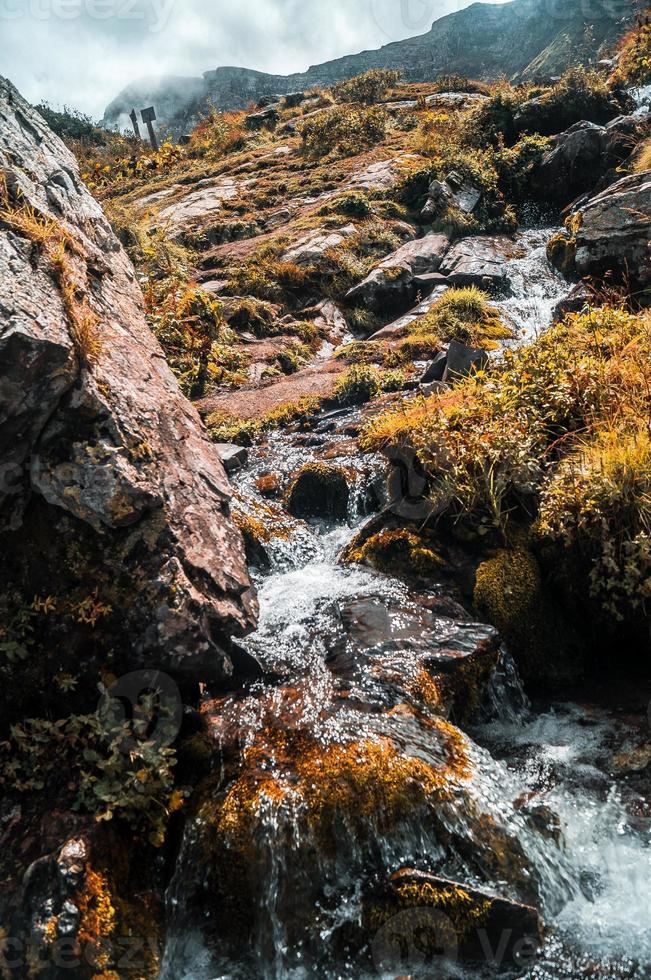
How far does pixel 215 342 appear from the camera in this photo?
1145cm

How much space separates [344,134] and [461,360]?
21535mm

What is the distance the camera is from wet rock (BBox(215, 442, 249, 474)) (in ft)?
25.7

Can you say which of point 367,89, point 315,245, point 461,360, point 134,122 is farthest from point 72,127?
point 461,360

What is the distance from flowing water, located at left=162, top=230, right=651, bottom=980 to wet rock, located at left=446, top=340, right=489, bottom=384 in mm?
4409

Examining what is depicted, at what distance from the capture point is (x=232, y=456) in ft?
26.0

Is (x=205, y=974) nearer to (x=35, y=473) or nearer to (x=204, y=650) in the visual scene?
(x=204, y=650)

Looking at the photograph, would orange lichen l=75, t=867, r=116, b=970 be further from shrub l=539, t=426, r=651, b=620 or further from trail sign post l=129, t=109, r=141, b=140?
trail sign post l=129, t=109, r=141, b=140

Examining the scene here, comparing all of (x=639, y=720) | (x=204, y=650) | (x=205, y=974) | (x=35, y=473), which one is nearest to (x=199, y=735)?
(x=204, y=650)

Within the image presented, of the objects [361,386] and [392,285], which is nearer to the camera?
[361,386]

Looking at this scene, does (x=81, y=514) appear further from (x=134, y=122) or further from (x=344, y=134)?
(x=134, y=122)

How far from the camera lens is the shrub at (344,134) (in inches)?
965

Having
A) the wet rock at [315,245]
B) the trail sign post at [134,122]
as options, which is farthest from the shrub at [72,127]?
the wet rock at [315,245]

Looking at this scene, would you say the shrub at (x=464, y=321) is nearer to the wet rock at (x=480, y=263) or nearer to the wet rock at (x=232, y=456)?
the wet rock at (x=480, y=263)

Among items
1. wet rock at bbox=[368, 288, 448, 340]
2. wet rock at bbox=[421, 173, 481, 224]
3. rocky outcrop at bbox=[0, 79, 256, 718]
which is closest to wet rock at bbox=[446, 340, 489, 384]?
wet rock at bbox=[368, 288, 448, 340]
